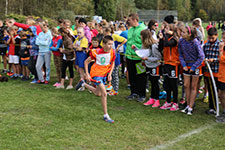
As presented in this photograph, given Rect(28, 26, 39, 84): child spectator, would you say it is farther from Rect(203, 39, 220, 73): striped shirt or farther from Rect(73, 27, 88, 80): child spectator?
Rect(203, 39, 220, 73): striped shirt

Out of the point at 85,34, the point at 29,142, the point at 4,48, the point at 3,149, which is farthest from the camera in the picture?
the point at 4,48

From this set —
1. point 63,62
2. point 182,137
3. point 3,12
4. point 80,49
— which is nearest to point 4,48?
point 63,62

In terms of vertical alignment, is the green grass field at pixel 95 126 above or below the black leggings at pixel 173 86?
below

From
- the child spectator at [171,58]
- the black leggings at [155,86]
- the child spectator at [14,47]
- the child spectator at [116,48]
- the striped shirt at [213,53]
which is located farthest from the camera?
the child spectator at [14,47]

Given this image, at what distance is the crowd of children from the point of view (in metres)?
6.46

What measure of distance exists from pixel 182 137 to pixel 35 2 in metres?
41.5

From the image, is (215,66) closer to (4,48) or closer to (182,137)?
(182,137)

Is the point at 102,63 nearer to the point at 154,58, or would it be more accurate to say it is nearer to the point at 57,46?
the point at 154,58

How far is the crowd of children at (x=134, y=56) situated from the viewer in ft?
21.2

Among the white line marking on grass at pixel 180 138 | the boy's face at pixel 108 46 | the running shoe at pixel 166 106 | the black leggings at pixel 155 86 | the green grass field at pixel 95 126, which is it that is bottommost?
the white line marking on grass at pixel 180 138

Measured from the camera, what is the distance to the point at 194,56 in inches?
262

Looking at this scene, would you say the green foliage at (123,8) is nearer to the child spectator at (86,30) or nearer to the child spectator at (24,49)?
the child spectator at (24,49)

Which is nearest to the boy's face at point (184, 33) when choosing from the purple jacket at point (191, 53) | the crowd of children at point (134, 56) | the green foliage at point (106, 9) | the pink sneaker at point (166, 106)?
the crowd of children at point (134, 56)

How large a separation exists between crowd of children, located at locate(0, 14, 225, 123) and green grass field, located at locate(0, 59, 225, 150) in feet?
1.42
